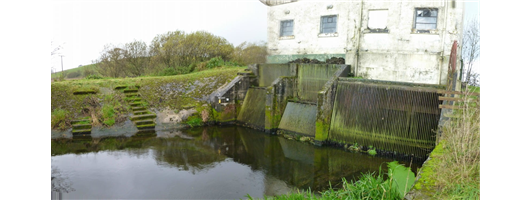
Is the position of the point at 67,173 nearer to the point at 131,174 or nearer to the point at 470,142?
the point at 131,174

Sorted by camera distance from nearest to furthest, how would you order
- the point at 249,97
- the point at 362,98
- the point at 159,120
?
the point at 362,98
the point at 159,120
the point at 249,97

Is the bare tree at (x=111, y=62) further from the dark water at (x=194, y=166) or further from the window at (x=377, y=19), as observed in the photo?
the window at (x=377, y=19)

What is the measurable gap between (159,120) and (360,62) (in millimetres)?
10404

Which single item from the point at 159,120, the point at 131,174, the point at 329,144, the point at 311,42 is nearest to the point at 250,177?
the point at 131,174

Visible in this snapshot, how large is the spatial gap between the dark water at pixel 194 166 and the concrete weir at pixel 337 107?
2.38ft

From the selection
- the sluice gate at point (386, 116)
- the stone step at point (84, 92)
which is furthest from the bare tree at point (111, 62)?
the sluice gate at point (386, 116)

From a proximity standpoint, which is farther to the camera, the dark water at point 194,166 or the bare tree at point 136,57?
the bare tree at point 136,57

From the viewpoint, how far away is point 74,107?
48.9 ft

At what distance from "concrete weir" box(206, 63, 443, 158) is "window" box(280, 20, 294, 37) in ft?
8.98

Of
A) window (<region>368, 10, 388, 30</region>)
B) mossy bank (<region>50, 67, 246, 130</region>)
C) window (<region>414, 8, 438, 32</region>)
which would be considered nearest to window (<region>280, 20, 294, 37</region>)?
mossy bank (<region>50, 67, 246, 130</region>)

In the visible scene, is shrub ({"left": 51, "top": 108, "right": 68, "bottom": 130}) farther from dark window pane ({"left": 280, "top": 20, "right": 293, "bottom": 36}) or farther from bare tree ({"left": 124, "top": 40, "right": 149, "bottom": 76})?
dark window pane ({"left": 280, "top": 20, "right": 293, "bottom": 36})

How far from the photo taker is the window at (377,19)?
14.5 m

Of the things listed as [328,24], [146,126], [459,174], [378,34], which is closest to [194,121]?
[146,126]
